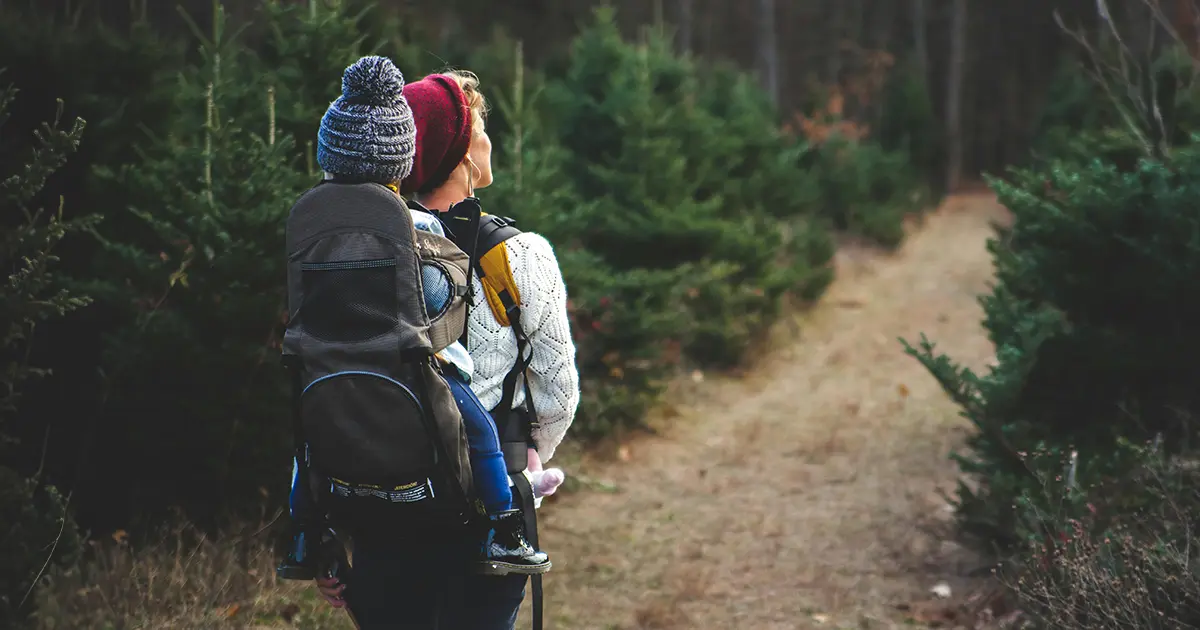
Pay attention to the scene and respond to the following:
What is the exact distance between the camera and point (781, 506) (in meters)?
7.01

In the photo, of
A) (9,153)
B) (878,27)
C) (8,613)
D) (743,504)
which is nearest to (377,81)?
(8,613)

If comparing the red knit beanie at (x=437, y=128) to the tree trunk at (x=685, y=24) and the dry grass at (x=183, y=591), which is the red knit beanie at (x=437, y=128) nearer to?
the dry grass at (x=183, y=591)

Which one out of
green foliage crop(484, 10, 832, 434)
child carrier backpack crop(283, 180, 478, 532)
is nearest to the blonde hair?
child carrier backpack crop(283, 180, 478, 532)

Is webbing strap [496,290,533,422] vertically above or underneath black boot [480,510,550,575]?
above

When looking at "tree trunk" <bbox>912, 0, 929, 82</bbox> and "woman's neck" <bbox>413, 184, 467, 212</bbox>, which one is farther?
"tree trunk" <bbox>912, 0, 929, 82</bbox>

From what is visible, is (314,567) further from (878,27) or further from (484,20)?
(878,27)

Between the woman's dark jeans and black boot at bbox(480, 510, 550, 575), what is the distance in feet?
0.15

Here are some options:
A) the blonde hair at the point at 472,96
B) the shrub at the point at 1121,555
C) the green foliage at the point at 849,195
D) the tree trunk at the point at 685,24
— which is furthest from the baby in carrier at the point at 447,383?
the tree trunk at the point at 685,24

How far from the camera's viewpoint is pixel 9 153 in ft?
16.7

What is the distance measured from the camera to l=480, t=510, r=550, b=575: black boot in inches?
97.9

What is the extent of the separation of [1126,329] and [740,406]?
4.66 m

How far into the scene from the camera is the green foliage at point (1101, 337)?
4816mm

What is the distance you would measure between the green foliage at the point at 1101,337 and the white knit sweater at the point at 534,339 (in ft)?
9.29

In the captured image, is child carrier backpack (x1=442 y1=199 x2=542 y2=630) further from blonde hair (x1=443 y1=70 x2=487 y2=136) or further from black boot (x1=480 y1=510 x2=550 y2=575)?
blonde hair (x1=443 y1=70 x2=487 y2=136)
